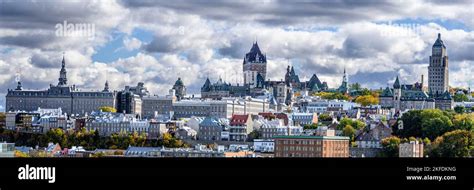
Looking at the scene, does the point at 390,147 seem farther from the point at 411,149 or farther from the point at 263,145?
the point at 263,145

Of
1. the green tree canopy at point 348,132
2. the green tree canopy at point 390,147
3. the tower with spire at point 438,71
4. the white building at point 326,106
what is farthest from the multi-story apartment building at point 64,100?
the green tree canopy at point 390,147

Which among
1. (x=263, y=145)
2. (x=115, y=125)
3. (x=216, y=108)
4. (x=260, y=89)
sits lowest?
(x=263, y=145)

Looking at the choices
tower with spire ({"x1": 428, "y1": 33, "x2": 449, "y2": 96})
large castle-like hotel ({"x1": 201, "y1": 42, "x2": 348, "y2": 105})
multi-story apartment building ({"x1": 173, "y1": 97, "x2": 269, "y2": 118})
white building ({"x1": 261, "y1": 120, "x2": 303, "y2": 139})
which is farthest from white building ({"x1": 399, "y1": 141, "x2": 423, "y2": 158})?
large castle-like hotel ({"x1": 201, "y1": 42, "x2": 348, "y2": 105})

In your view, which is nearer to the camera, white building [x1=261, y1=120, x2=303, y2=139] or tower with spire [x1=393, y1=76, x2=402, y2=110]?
white building [x1=261, y1=120, x2=303, y2=139]

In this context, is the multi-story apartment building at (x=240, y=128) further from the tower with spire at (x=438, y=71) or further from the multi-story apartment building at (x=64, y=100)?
the multi-story apartment building at (x=64, y=100)

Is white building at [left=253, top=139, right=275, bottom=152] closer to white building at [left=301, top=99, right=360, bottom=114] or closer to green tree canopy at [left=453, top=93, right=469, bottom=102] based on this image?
white building at [left=301, top=99, right=360, bottom=114]

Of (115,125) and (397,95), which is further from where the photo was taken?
(397,95)

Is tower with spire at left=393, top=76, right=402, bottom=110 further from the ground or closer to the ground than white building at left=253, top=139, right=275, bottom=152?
further from the ground

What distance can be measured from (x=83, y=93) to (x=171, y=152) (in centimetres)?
1272

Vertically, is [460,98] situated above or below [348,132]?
above

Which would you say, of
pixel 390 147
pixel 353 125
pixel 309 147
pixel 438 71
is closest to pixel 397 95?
pixel 438 71
